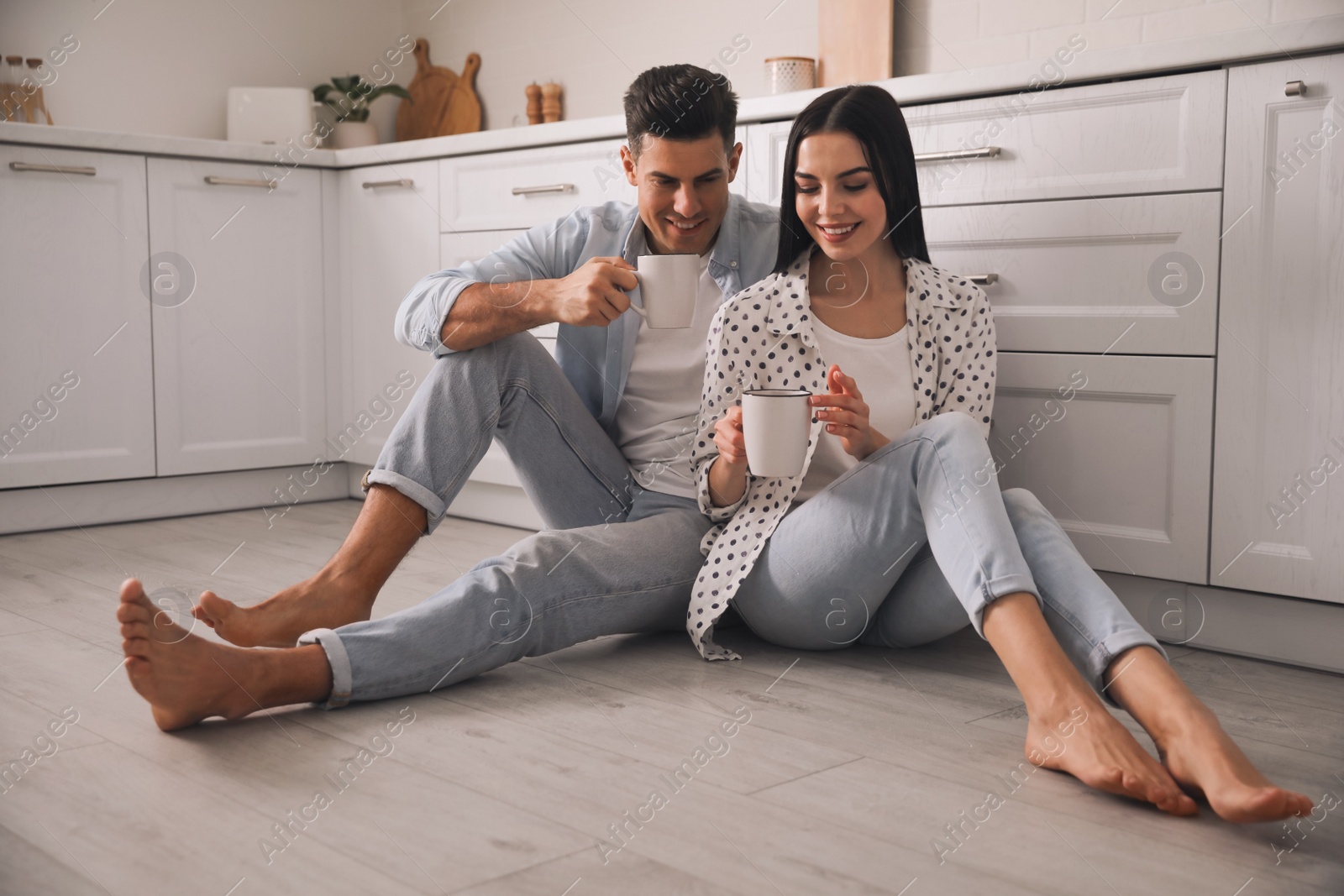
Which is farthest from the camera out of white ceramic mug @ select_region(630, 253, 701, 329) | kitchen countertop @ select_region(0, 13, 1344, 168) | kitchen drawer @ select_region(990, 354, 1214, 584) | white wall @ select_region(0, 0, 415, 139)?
white wall @ select_region(0, 0, 415, 139)

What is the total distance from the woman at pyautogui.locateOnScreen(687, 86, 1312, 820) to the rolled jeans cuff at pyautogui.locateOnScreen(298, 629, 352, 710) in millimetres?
458

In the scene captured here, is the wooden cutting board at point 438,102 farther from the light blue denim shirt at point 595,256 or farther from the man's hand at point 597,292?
the man's hand at point 597,292

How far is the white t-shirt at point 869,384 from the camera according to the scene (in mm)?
1554

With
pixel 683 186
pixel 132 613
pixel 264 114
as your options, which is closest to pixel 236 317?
pixel 264 114

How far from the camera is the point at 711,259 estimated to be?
1765mm

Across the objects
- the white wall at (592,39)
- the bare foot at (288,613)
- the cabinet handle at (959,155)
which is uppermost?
the white wall at (592,39)

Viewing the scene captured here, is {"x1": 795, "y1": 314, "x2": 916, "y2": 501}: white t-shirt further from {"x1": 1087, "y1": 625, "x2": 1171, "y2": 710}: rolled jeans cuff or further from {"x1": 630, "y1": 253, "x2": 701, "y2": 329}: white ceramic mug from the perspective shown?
{"x1": 1087, "y1": 625, "x2": 1171, "y2": 710}: rolled jeans cuff

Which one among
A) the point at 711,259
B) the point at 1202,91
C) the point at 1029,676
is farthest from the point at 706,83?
the point at 1029,676

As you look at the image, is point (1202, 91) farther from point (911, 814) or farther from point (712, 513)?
point (911, 814)

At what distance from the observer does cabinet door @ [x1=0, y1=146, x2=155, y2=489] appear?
254 cm

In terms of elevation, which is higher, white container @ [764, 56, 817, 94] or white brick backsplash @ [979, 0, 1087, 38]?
white brick backsplash @ [979, 0, 1087, 38]

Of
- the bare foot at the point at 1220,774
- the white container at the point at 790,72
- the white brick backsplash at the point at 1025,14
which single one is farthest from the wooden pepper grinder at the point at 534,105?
the bare foot at the point at 1220,774

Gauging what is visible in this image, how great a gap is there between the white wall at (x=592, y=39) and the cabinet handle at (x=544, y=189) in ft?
2.02

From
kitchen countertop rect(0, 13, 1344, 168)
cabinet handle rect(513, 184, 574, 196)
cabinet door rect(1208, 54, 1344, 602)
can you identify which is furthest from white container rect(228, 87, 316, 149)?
cabinet door rect(1208, 54, 1344, 602)
